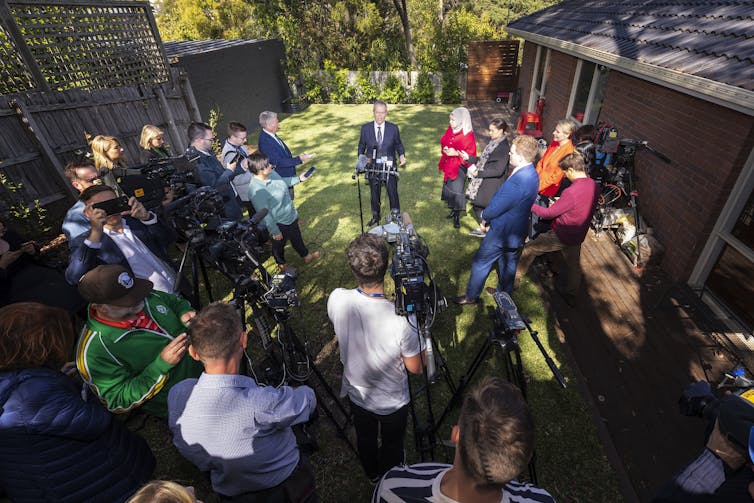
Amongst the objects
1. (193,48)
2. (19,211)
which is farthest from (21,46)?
(193,48)

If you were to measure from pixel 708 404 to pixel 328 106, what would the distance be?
16055 mm

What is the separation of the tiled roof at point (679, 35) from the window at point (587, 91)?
2.99 ft

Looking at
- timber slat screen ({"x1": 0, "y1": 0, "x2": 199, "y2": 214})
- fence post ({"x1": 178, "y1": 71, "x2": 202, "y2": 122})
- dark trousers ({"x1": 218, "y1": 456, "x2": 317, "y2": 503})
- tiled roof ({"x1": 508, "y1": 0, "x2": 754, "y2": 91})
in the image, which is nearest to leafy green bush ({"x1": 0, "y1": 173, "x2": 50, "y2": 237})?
timber slat screen ({"x1": 0, "y1": 0, "x2": 199, "y2": 214})

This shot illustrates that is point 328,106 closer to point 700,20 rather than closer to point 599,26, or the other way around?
point 599,26

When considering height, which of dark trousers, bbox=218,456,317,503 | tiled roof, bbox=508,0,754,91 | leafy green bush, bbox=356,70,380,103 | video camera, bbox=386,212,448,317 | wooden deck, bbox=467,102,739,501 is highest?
tiled roof, bbox=508,0,754,91

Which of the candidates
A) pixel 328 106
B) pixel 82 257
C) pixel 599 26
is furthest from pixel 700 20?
pixel 328 106

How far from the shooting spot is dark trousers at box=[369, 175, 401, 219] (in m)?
5.88

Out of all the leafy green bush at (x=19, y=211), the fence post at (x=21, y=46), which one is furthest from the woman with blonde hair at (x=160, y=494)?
the fence post at (x=21, y=46)

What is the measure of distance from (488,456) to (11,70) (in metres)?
8.19

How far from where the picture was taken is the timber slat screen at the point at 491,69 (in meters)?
14.0

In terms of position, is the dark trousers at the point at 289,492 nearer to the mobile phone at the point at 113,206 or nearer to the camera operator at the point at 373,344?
the camera operator at the point at 373,344

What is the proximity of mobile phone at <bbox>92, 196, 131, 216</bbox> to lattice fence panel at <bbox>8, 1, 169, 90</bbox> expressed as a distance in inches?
197

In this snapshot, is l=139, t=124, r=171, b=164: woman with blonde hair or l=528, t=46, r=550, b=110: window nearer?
l=139, t=124, r=171, b=164: woman with blonde hair

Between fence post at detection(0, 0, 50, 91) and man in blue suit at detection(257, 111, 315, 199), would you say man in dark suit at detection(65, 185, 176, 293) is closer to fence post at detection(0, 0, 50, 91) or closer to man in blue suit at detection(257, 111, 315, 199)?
man in blue suit at detection(257, 111, 315, 199)
